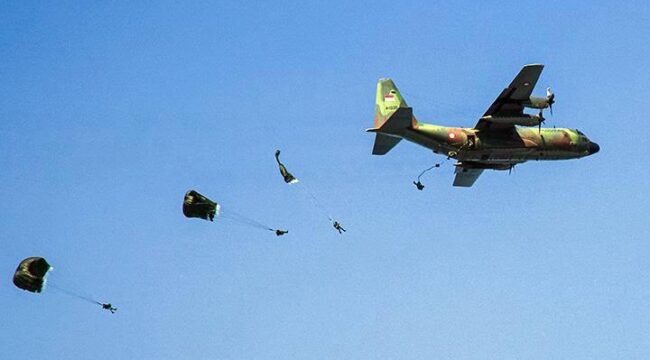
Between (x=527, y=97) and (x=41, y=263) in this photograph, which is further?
(x=527, y=97)

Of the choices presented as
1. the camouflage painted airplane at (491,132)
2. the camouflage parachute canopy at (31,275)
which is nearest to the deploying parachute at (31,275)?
the camouflage parachute canopy at (31,275)

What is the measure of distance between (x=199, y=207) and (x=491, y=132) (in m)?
20.7

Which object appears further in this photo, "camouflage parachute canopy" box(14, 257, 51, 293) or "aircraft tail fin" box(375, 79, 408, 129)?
"aircraft tail fin" box(375, 79, 408, 129)

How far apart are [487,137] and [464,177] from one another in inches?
Result: 244

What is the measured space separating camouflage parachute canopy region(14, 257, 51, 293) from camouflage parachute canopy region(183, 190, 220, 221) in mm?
7802

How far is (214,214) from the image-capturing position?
52750 mm

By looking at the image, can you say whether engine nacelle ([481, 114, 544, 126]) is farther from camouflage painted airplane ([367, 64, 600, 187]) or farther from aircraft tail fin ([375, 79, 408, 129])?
aircraft tail fin ([375, 79, 408, 129])

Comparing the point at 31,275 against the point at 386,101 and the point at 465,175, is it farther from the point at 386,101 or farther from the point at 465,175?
the point at 465,175

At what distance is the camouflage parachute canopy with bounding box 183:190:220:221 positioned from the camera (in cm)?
5284

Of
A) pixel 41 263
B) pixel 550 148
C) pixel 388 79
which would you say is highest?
pixel 388 79

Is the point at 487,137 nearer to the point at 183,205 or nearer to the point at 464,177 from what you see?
the point at 464,177

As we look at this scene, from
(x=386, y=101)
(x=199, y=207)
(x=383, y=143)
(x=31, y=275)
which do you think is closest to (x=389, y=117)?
(x=383, y=143)

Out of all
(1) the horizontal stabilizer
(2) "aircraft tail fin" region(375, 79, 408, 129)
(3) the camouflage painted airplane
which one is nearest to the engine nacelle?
(3) the camouflage painted airplane

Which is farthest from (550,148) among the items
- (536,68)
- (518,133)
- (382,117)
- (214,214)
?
(214,214)
